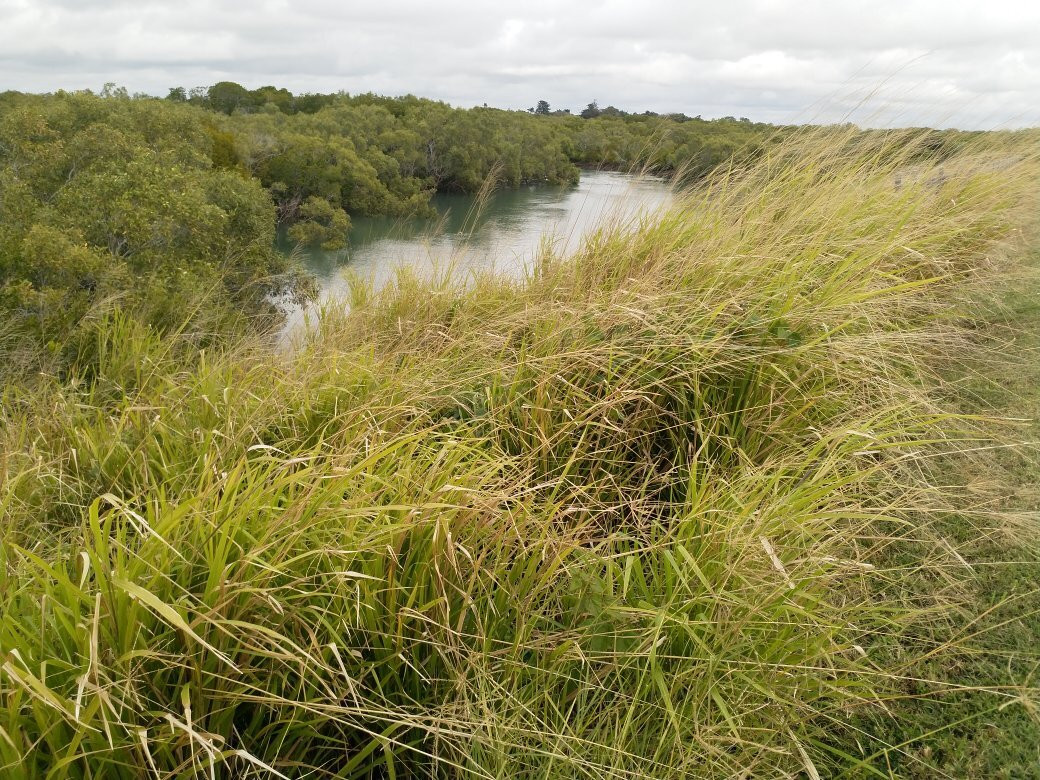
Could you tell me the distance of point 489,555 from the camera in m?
1.44

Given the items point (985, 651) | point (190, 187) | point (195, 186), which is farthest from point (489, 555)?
point (195, 186)

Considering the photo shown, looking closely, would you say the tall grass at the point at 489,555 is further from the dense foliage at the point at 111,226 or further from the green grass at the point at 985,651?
the dense foliage at the point at 111,226

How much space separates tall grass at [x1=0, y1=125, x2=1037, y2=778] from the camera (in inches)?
43.1

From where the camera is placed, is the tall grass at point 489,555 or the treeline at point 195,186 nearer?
the tall grass at point 489,555

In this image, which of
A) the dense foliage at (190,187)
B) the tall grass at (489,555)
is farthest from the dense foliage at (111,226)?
the tall grass at (489,555)

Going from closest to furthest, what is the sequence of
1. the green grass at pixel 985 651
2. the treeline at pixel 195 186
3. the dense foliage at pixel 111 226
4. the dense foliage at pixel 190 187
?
1. the green grass at pixel 985 651
2. the treeline at pixel 195 186
3. the dense foliage at pixel 190 187
4. the dense foliage at pixel 111 226

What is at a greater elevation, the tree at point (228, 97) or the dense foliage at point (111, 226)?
the tree at point (228, 97)

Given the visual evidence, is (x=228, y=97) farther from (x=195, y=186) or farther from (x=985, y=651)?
(x=985, y=651)

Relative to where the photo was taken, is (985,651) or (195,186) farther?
(195,186)

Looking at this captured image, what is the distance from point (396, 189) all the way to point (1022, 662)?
20391mm

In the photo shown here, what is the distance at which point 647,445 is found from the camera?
2.00 metres

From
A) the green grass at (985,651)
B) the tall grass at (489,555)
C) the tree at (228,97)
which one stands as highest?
the tree at (228,97)

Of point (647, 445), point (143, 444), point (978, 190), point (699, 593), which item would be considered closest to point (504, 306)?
point (647, 445)

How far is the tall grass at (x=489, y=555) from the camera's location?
1.09 meters
